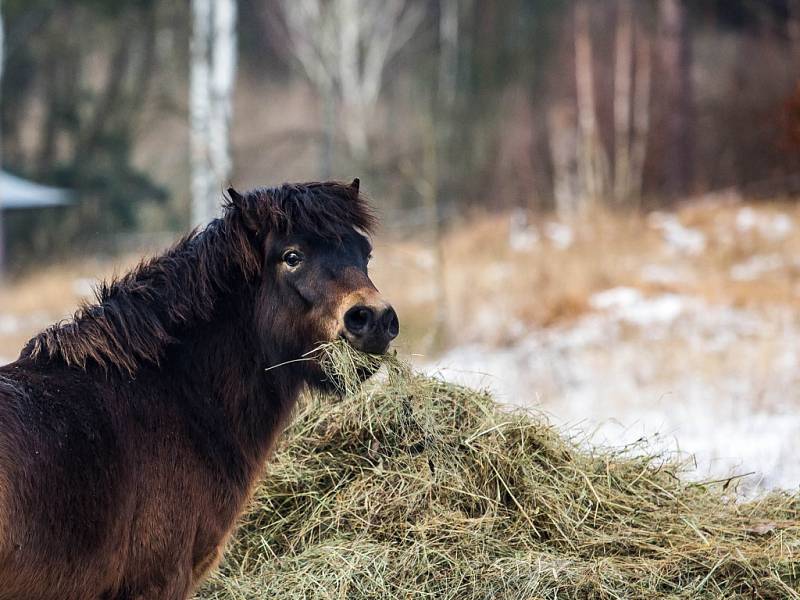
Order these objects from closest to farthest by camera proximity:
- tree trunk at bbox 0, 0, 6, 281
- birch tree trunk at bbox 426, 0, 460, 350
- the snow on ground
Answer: the snow on ground → birch tree trunk at bbox 426, 0, 460, 350 → tree trunk at bbox 0, 0, 6, 281

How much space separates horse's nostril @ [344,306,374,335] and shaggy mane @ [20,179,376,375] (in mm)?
364

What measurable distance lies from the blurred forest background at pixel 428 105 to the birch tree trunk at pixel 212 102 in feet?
9.82

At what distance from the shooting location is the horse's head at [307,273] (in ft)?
11.8

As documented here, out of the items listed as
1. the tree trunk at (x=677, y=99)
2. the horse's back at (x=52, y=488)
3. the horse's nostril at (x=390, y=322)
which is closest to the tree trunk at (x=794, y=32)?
the tree trunk at (x=677, y=99)

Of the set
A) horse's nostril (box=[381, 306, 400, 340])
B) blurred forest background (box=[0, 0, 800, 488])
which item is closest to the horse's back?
horse's nostril (box=[381, 306, 400, 340])

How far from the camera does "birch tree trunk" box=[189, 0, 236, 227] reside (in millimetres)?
14305

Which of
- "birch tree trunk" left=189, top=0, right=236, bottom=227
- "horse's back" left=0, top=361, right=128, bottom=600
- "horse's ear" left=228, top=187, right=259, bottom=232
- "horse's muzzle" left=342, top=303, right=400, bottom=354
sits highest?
"birch tree trunk" left=189, top=0, right=236, bottom=227

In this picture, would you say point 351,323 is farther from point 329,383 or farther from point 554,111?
point 554,111

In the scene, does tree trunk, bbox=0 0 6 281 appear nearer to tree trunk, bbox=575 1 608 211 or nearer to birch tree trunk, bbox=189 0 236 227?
birch tree trunk, bbox=189 0 236 227

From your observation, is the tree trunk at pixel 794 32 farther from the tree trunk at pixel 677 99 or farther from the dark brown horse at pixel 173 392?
the dark brown horse at pixel 173 392

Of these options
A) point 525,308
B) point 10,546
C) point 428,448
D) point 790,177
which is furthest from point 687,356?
point 790,177

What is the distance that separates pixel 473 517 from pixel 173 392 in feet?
4.97

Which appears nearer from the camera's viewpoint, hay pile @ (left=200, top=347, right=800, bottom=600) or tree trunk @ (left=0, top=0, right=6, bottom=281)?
hay pile @ (left=200, top=347, right=800, bottom=600)

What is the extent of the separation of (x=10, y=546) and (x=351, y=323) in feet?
4.56
